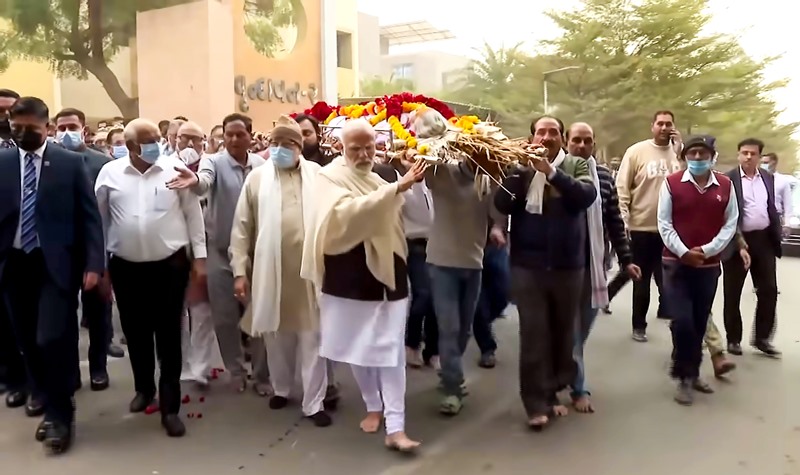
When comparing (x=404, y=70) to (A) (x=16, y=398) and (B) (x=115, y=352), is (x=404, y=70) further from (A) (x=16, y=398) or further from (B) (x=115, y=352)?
(A) (x=16, y=398)

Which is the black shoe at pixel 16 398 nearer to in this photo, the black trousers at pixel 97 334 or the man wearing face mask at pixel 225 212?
the black trousers at pixel 97 334

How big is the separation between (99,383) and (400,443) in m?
2.37

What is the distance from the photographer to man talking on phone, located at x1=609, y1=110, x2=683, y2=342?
18.8 ft

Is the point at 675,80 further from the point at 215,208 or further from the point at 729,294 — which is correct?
the point at 215,208

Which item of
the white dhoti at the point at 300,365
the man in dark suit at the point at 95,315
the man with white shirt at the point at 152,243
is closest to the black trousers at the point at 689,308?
the white dhoti at the point at 300,365

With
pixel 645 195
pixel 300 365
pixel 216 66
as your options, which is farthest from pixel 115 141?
pixel 216 66

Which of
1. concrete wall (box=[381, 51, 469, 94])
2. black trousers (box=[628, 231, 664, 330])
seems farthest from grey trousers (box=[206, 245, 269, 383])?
concrete wall (box=[381, 51, 469, 94])

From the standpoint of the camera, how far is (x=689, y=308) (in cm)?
441

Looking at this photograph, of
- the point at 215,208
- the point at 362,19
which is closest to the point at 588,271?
the point at 215,208

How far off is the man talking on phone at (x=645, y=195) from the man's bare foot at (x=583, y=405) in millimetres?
1505

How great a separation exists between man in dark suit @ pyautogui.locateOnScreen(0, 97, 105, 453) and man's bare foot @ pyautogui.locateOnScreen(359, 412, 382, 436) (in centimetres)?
164

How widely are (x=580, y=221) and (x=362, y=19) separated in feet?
108

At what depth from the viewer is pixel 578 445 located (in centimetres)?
381

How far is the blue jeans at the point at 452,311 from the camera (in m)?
4.19
